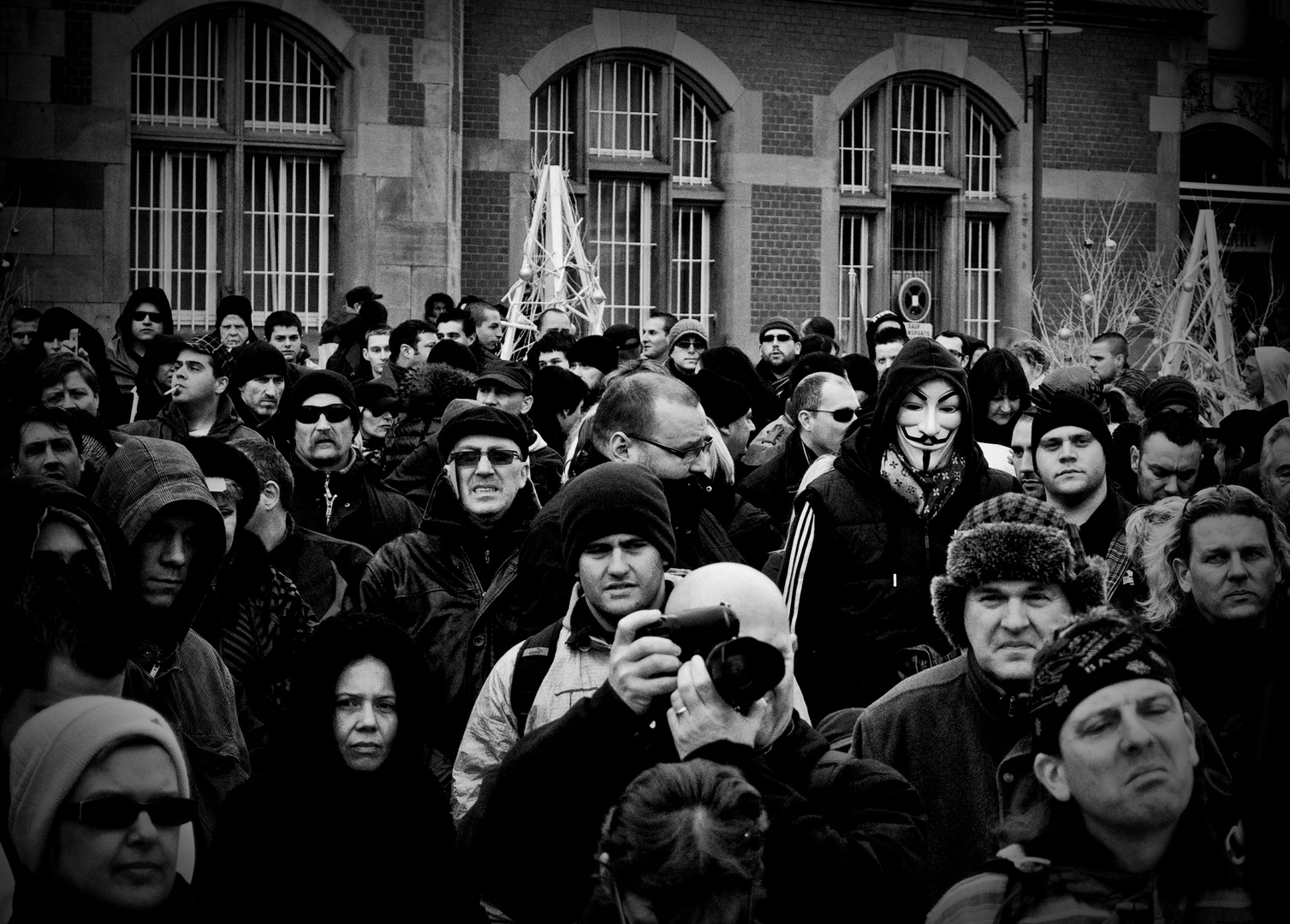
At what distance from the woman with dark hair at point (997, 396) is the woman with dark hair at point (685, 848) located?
627cm

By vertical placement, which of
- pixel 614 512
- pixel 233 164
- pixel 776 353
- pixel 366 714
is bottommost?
pixel 366 714

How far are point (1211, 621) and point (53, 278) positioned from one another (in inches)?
589

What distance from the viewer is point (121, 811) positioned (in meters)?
2.91

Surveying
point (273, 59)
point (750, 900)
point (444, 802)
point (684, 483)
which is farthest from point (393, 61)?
point (750, 900)

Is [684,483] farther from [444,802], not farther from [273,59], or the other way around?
[273,59]

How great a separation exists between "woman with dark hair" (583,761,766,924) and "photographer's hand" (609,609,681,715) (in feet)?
1.08

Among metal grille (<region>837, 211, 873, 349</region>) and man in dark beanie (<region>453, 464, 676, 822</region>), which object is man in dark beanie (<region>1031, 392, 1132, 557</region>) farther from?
metal grille (<region>837, 211, 873, 349</region>)

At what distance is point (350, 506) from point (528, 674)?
10.8 ft

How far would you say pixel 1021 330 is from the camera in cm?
2342

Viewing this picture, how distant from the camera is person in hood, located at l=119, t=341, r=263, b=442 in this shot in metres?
8.09

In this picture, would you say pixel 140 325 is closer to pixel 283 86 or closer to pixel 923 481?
pixel 923 481

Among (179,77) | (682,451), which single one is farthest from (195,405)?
(179,77)

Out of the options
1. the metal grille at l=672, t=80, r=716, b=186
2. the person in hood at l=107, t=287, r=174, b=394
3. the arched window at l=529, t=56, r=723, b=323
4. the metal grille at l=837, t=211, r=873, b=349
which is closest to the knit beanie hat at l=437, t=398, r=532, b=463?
the person in hood at l=107, t=287, r=174, b=394

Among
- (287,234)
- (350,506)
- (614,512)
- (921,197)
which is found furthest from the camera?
(921,197)
